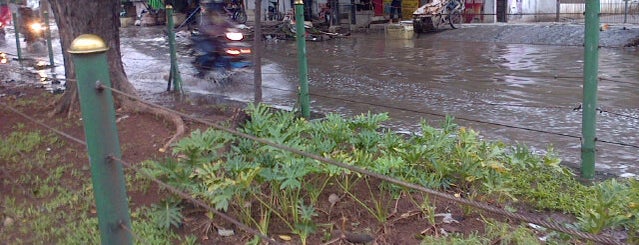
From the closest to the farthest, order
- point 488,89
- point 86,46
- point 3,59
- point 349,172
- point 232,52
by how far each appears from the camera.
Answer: point 86,46, point 349,172, point 488,89, point 232,52, point 3,59

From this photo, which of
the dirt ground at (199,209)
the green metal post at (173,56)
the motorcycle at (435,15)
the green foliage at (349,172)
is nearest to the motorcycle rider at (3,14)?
the motorcycle at (435,15)

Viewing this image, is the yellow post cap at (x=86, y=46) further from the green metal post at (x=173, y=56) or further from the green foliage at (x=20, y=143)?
the green metal post at (x=173, y=56)

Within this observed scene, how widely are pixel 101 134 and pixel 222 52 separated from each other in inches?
288

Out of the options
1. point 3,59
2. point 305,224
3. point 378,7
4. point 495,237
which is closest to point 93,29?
point 305,224

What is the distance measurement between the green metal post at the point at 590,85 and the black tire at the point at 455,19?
15331mm

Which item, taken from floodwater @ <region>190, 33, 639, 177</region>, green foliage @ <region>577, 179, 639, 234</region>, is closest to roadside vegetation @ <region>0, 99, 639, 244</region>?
green foliage @ <region>577, 179, 639, 234</region>

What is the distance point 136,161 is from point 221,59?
465cm

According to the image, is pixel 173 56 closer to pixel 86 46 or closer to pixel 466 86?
Answer: pixel 466 86

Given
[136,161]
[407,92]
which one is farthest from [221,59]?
[136,161]

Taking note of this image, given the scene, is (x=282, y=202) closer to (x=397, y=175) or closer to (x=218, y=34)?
(x=397, y=175)

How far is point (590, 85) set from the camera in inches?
179

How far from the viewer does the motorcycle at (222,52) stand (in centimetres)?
970

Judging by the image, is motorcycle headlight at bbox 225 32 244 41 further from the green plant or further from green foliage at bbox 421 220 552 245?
green foliage at bbox 421 220 552 245

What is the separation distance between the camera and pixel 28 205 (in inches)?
179
